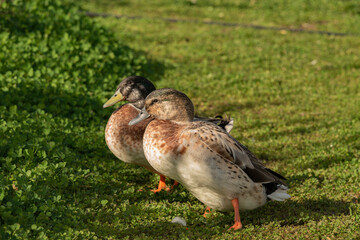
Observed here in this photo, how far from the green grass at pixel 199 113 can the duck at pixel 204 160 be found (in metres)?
0.30

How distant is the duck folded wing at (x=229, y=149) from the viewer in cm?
417

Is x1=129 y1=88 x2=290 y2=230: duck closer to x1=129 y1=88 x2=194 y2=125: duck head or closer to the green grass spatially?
x1=129 y1=88 x2=194 y2=125: duck head

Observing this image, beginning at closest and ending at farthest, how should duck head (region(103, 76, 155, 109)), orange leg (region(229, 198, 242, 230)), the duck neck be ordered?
orange leg (region(229, 198, 242, 230)) → the duck neck → duck head (region(103, 76, 155, 109))

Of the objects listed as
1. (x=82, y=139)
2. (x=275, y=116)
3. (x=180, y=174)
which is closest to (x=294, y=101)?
(x=275, y=116)

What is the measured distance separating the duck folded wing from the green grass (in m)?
0.47

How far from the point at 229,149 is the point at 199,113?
11.0ft

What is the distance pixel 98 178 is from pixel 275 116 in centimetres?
340

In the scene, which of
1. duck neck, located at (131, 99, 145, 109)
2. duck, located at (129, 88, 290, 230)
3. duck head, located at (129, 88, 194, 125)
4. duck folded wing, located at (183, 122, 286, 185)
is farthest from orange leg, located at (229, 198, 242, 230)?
duck neck, located at (131, 99, 145, 109)

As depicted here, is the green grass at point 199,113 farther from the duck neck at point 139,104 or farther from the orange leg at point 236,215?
the duck neck at point 139,104

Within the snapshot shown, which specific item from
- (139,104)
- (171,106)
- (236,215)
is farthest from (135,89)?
(236,215)

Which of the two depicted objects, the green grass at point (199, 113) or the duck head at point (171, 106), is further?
the duck head at point (171, 106)

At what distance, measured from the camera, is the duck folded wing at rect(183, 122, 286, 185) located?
417 centimetres

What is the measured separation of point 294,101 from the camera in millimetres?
8195

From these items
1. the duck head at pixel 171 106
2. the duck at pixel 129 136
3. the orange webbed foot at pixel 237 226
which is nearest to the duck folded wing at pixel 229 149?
the duck head at pixel 171 106
